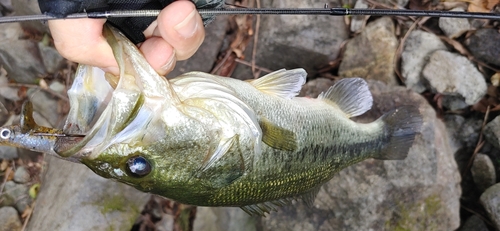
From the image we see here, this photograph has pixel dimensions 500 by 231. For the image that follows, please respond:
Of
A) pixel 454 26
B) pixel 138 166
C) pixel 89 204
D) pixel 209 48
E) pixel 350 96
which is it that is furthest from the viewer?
pixel 209 48

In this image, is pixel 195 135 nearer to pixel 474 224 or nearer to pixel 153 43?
pixel 153 43

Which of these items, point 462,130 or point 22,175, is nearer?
point 462,130

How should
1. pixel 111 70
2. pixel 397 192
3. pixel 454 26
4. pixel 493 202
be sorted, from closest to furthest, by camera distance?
pixel 111 70
pixel 397 192
pixel 493 202
pixel 454 26

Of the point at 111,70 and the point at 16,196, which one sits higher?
the point at 111,70

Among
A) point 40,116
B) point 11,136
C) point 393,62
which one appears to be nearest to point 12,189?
point 40,116

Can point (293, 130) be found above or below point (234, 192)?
above

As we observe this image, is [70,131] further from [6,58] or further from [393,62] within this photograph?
[6,58]

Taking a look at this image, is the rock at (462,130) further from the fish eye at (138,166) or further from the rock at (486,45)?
the fish eye at (138,166)

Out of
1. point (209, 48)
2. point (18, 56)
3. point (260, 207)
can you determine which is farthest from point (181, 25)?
point (18, 56)
